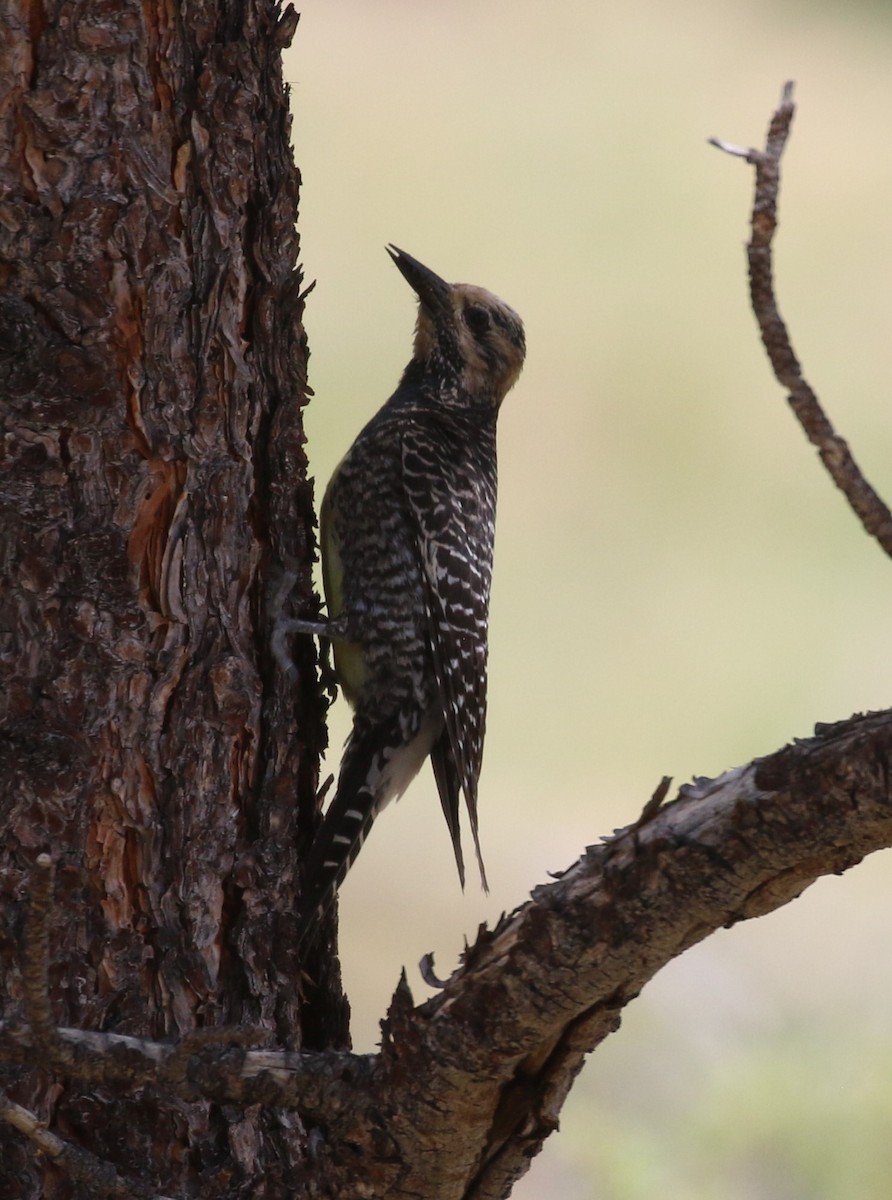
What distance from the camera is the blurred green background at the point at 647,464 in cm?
648

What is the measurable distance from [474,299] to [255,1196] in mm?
2749

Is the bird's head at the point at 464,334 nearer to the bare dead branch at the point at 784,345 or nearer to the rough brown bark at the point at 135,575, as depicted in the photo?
the rough brown bark at the point at 135,575

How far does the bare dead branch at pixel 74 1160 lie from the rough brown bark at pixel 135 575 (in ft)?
0.63

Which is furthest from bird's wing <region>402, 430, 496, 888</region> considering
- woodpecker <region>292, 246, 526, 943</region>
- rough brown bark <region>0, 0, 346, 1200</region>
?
rough brown bark <region>0, 0, 346, 1200</region>

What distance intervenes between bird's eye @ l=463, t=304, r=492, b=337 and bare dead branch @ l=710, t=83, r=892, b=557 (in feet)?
9.46

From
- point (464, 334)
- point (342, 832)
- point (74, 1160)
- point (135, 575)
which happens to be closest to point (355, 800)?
point (342, 832)

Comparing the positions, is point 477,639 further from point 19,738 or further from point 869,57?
point 869,57

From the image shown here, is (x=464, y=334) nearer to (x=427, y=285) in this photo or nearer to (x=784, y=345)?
(x=427, y=285)

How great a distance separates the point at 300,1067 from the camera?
229 cm

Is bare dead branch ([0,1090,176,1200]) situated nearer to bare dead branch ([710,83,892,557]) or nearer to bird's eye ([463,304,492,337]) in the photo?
bare dead branch ([710,83,892,557])

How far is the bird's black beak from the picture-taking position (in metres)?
4.49

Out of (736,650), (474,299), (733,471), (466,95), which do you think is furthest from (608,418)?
(474,299)

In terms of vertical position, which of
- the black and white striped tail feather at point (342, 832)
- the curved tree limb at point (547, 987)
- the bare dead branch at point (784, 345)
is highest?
the black and white striped tail feather at point (342, 832)

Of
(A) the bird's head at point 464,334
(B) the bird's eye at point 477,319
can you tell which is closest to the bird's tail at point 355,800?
(A) the bird's head at point 464,334
